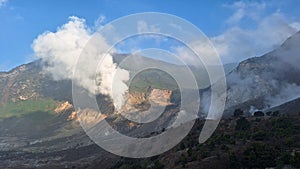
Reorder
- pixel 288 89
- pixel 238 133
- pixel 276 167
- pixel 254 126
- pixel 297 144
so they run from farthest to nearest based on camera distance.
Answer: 1. pixel 288 89
2. pixel 254 126
3. pixel 238 133
4. pixel 297 144
5. pixel 276 167

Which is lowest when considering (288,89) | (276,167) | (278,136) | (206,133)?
(276,167)

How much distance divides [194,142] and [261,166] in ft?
85.5

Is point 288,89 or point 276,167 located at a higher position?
point 288,89

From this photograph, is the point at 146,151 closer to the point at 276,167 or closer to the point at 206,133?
the point at 206,133

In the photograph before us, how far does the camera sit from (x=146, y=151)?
97.9 metres

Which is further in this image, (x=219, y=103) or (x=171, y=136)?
(x=219, y=103)

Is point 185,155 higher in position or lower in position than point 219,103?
lower

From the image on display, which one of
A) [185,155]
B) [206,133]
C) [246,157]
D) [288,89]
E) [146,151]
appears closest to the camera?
[246,157]

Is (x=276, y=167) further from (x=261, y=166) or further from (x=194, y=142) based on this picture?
(x=194, y=142)

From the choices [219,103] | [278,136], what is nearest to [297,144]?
[278,136]

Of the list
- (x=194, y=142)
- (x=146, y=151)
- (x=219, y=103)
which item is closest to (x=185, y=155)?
(x=194, y=142)

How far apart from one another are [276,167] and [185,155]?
65.6ft

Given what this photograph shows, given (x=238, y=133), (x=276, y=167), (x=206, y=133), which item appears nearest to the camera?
(x=276, y=167)

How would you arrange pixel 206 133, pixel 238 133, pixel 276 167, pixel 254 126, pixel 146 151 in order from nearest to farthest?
pixel 276 167 → pixel 238 133 → pixel 254 126 → pixel 206 133 → pixel 146 151
